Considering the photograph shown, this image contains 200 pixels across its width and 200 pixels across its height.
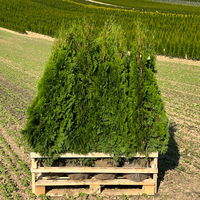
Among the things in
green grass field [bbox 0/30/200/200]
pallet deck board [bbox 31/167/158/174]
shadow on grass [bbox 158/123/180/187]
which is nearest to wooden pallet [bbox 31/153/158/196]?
pallet deck board [bbox 31/167/158/174]

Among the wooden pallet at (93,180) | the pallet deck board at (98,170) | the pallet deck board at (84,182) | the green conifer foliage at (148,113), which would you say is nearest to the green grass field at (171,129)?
the wooden pallet at (93,180)

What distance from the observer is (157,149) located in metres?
6.30

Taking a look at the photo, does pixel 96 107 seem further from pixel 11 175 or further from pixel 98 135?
pixel 11 175

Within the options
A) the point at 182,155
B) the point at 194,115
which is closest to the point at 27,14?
the point at 194,115

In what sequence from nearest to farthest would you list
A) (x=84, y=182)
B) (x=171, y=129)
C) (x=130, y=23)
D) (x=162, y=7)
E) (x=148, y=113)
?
(x=148, y=113) → (x=84, y=182) → (x=171, y=129) → (x=130, y=23) → (x=162, y=7)

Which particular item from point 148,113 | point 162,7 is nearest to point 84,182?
point 148,113

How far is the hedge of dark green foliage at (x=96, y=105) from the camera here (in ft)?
20.2

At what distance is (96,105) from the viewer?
6281mm

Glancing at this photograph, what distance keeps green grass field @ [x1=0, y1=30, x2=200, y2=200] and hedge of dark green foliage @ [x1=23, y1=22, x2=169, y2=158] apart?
1.03 m

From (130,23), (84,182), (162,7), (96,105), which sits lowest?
(84,182)

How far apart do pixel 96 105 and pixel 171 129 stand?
4155 mm

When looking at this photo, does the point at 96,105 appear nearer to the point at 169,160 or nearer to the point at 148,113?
the point at 148,113

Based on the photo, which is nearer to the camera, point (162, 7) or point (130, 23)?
point (130, 23)

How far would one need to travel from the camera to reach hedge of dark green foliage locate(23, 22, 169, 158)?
6.16 m
